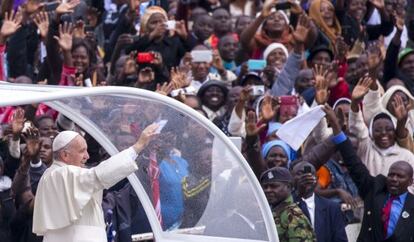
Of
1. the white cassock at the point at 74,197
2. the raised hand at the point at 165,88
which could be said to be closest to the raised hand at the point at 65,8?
the raised hand at the point at 165,88

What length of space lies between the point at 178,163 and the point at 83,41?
4532 mm

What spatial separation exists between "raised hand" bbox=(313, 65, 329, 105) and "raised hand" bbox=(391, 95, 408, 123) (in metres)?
0.70

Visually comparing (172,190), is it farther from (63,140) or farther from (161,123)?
(63,140)

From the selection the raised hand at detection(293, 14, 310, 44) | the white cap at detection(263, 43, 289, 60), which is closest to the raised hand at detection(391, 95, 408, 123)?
the raised hand at detection(293, 14, 310, 44)

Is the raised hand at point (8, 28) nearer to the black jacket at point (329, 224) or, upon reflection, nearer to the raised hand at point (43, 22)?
the raised hand at point (43, 22)

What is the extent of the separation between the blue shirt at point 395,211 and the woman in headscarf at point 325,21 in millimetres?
4765

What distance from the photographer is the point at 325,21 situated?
20312 millimetres

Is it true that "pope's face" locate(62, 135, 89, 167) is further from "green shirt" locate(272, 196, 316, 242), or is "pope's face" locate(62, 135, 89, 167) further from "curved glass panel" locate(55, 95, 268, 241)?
"green shirt" locate(272, 196, 316, 242)

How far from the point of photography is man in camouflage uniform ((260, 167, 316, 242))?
14.8 meters

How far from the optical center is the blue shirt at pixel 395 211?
15.6m

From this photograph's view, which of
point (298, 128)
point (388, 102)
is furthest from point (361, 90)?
point (298, 128)

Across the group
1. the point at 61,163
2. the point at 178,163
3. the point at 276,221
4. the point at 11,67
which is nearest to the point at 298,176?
the point at 276,221

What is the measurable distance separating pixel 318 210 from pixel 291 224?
0.59 metres

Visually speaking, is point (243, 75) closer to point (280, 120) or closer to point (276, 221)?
point (280, 120)
